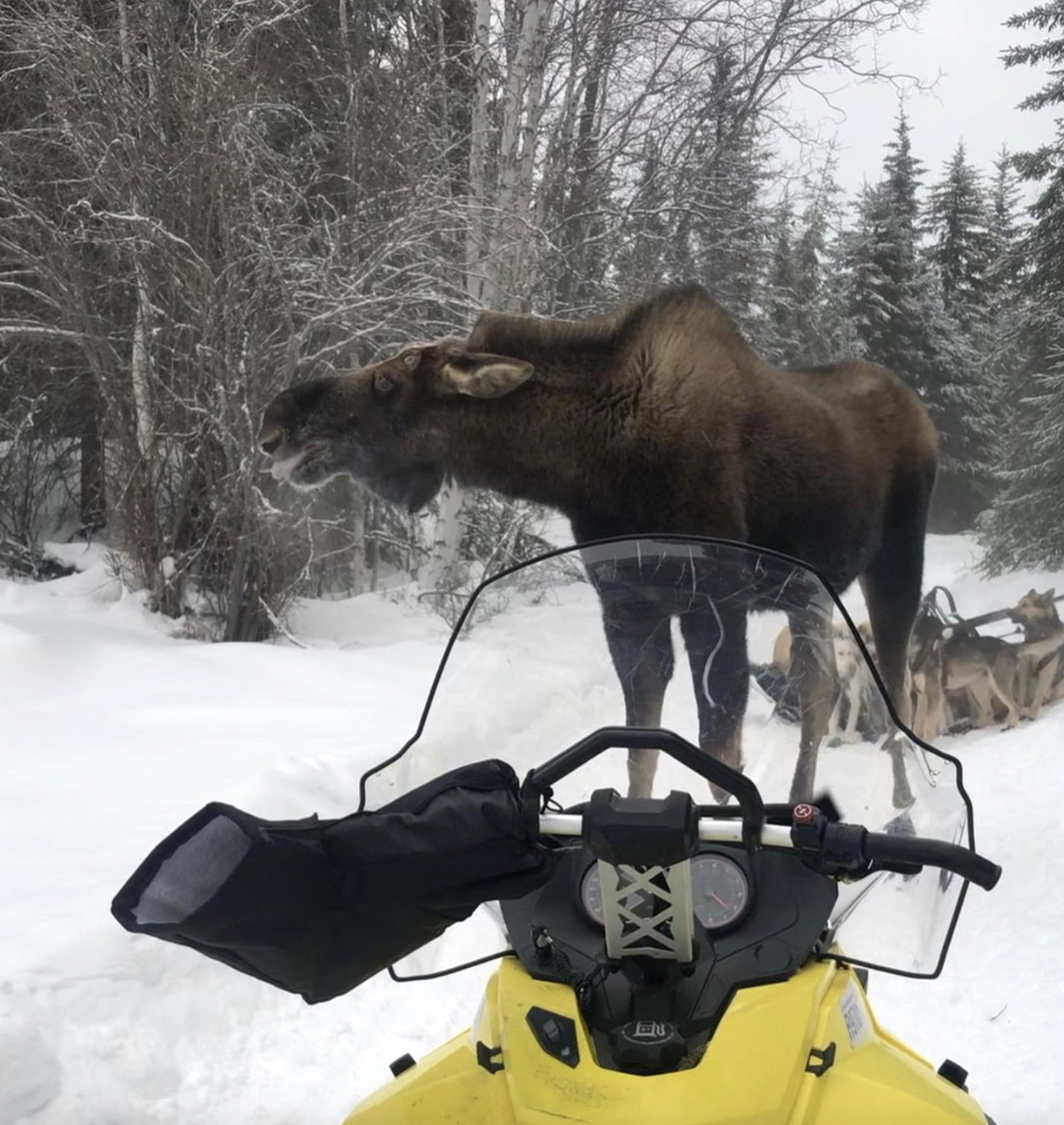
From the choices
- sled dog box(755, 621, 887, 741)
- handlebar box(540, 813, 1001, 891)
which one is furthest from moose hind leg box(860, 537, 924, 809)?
handlebar box(540, 813, 1001, 891)

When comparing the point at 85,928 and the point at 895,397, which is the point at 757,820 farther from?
the point at 895,397

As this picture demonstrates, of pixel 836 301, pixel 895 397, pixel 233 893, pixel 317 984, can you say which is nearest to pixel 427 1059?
pixel 317 984

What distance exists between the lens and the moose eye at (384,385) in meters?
4.32

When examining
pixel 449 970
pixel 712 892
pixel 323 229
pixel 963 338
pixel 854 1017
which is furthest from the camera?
Answer: pixel 963 338

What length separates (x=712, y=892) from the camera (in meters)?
1.74

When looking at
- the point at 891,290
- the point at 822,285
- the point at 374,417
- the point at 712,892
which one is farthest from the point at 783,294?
the point at 712,892

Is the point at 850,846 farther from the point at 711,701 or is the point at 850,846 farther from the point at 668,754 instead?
the point at 711,701

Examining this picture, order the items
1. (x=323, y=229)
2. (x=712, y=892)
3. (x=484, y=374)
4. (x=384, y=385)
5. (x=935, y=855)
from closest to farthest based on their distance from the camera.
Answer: (x=935, y=855) < (x=712, y=892) < (x=484, y=374) < (x=384, y=385) < (x=323, y=229)

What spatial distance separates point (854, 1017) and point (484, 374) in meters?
2.95

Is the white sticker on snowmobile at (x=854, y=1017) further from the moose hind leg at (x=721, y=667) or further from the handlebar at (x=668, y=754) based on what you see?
the moose hind leg at (x=721, y=667)

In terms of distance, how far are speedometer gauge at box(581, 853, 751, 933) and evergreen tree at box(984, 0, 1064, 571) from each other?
53.1 feet

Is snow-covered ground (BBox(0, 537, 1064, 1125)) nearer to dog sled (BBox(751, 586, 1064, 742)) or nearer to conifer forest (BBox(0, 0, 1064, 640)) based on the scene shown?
dog sled (BBox(751, 586, 1064, 742))

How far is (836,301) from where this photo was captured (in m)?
20.2

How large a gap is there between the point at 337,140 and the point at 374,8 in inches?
79.7
